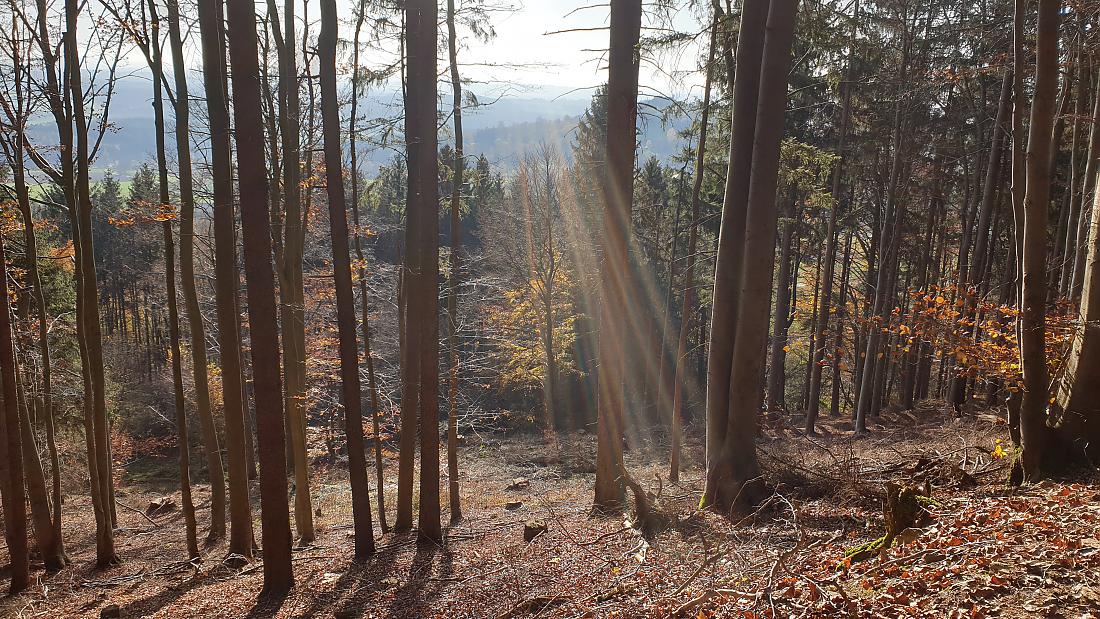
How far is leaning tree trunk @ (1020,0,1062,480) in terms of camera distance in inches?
229

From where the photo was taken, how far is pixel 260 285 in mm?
7547

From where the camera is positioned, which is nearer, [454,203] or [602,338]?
[602,338]

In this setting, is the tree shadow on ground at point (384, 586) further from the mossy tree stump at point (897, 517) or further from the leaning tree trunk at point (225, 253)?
the mossy tree stump at point (897, 517)

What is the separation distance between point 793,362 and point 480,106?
1208 inches

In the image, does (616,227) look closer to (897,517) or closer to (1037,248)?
(1037,248)

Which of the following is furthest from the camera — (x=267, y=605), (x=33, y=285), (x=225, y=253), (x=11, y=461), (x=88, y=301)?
(x=33, y=285)

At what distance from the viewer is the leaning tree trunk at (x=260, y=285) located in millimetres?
7277

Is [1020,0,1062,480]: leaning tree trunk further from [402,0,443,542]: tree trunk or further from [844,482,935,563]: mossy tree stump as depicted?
[402,0,443,542]: tree trunk

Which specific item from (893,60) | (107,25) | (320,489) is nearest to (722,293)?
(107,25)

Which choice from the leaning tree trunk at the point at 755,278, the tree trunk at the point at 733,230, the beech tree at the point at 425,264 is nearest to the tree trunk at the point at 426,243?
the beech tree at the point at 425,264

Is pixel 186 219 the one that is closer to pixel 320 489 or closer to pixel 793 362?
pixel 320 489

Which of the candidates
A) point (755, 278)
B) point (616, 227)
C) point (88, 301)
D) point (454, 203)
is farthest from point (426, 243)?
point (88, 301)

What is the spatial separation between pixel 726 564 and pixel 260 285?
5.81 m

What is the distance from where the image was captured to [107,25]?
1038cm
